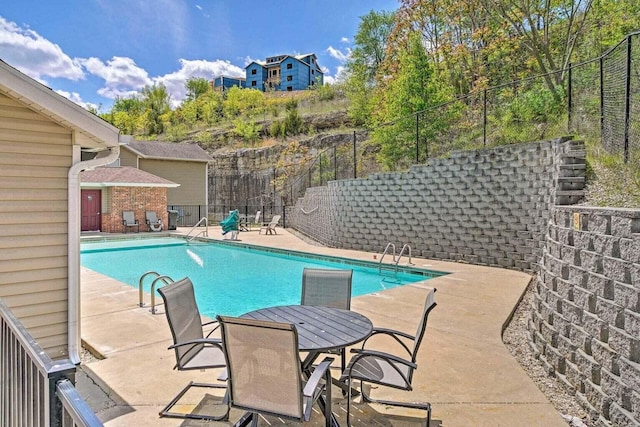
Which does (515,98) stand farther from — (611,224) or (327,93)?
(327,93)

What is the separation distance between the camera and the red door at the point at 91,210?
1724 cm

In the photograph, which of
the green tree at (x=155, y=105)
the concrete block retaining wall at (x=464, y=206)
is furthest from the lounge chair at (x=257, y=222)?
the green tree at (x=155, y=105)

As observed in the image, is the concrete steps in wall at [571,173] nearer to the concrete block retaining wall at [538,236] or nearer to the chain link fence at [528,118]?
the concrete block retaining wall at [538,236]

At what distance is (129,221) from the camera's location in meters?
17.6

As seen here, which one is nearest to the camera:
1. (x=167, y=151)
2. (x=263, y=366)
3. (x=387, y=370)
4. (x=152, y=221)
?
(x=263, y=366)

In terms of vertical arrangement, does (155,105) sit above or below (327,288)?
above

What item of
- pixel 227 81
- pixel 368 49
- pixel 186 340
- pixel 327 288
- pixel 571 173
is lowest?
pixel 186 340

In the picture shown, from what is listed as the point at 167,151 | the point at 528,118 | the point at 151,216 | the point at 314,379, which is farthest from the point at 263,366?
the point at 167,151

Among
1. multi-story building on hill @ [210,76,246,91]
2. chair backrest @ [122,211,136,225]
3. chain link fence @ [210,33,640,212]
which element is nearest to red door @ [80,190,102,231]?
chair backrest @ [122,211,136,225]

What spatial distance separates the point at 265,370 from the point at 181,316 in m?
1.09

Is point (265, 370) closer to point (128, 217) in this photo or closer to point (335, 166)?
point (335, 166)

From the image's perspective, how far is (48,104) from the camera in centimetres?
362

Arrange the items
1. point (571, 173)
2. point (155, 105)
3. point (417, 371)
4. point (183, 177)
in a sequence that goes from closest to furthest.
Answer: point (417, 371) < point (571, 173) < point (183, 177) < point (155, 105)

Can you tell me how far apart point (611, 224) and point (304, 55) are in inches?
2442
